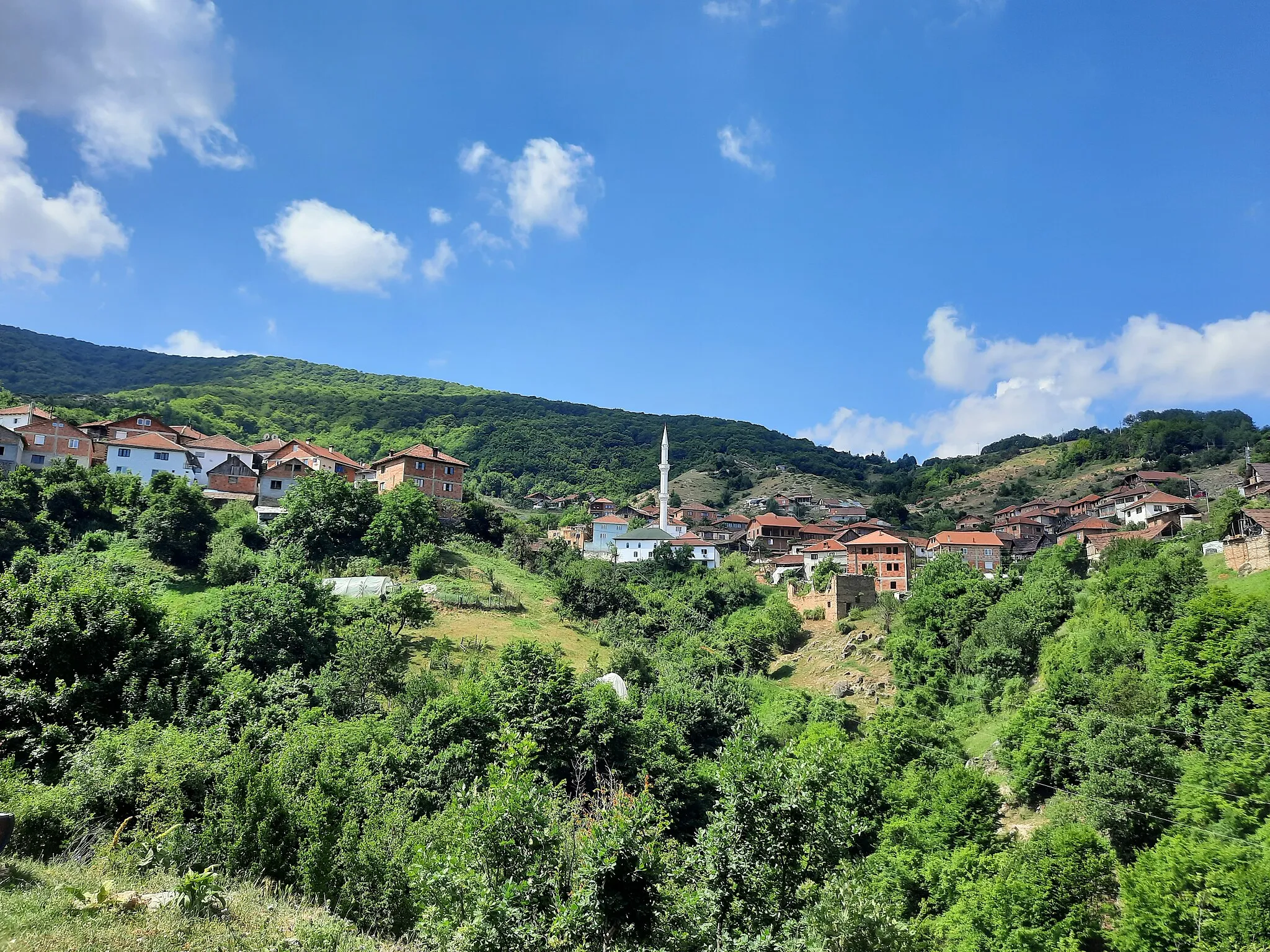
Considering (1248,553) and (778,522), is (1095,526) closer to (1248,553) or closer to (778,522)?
(778,522)

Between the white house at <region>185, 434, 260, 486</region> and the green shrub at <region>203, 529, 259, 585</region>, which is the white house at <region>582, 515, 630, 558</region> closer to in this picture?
the white house at <region>185, 434, 260, 486</region>

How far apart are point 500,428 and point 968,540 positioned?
104409mm

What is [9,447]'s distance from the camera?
2101 inches

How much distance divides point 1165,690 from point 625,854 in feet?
79.6

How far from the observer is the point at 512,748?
11.1 metres

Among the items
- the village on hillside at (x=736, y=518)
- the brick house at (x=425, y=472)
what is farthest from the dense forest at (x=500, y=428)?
the brick house at (x=425, y=472)

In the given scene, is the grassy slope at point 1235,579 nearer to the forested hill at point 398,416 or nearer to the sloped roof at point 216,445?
the sloped roof at point 216,445

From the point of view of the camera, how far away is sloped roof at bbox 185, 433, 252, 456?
198 feet

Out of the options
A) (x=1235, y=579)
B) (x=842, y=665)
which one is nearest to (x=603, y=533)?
(x=842, y=665)

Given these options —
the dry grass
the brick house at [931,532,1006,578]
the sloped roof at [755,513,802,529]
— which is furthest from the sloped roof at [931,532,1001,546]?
the dry grass

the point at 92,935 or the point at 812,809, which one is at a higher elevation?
the point at 812,809

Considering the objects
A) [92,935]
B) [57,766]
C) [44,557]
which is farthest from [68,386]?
[92,935]

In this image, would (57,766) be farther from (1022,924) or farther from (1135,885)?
(1135,885)

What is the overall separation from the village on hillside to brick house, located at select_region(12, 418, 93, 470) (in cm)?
8
